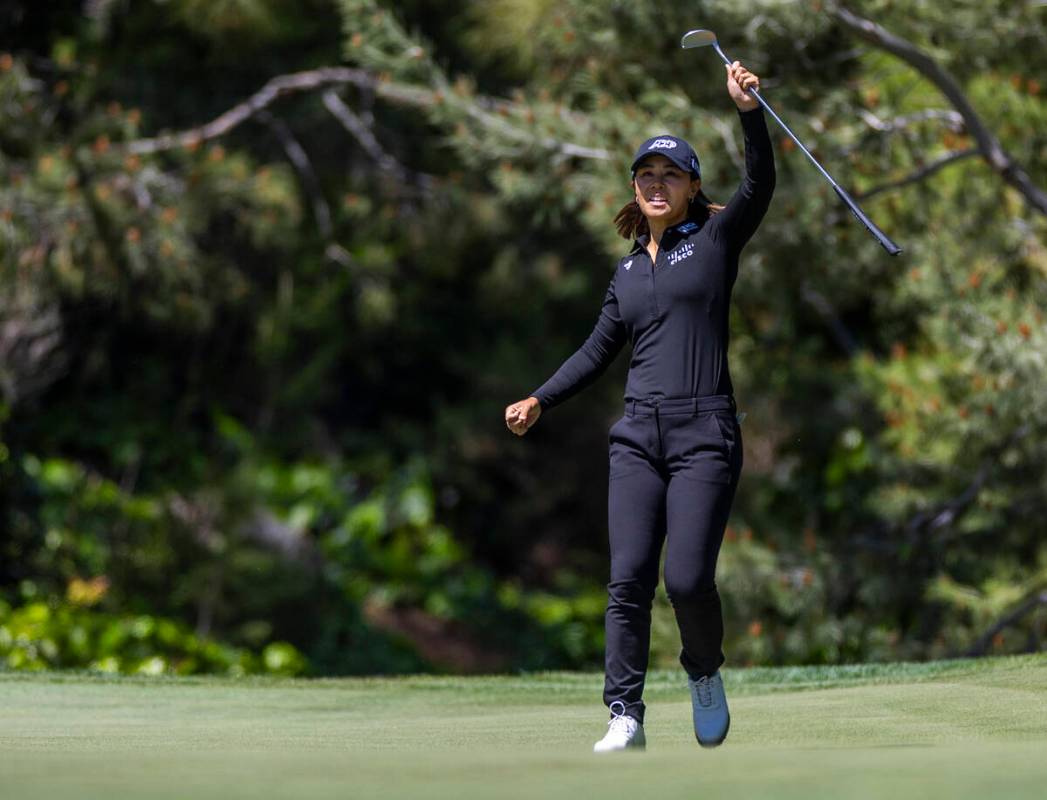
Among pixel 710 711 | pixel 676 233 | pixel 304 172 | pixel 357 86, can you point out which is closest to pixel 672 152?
pixel 676 233

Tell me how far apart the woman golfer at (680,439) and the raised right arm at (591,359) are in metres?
0.12

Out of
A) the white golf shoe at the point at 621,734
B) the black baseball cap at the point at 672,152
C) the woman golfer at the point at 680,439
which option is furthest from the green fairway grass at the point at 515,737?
the black baseball cap at the point at 672,152

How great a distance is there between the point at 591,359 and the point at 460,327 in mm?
10151

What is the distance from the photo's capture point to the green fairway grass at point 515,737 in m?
3.36

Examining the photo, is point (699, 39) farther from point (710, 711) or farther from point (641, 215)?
point (710, 711)

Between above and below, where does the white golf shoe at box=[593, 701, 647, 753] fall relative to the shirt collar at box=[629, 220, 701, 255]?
below

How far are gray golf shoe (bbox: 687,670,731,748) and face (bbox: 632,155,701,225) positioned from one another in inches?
49.6

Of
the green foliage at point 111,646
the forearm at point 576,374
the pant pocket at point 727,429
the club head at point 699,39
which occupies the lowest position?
the green foliage at point 111,646

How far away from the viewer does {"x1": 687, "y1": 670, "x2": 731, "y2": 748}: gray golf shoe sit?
4.80 m

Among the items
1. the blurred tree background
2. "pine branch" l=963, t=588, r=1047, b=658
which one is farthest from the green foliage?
"pine branch" l=963, t=588, r=1047, b=658

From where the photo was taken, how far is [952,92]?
984 centimetres

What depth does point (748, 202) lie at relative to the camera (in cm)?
484

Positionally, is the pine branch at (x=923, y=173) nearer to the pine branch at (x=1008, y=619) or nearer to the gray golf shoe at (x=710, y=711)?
the pine branch at (x=1008, y=619)

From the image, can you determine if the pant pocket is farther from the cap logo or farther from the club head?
the club head
